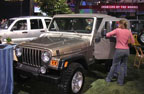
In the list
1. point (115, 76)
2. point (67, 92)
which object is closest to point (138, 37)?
point (115, 76)

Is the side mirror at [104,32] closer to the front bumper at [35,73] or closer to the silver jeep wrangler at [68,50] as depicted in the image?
the silver jeep wrangler at [68,50]

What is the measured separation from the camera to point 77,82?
443 cm

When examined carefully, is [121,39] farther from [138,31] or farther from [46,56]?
[138,31]

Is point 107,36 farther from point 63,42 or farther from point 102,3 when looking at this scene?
point 102,3

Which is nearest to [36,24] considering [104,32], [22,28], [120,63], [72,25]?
[22,28]

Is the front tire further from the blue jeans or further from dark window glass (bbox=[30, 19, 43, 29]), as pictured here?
dark window glass (bbox=[30, 19, 43, 29])

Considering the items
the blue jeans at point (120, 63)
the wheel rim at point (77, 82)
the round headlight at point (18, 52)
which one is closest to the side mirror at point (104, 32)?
the blue jeans at point (120, 63)

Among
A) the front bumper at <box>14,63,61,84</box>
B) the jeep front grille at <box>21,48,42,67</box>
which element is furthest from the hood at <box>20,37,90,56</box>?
the front bumper at <box>14,63,61,84</box>

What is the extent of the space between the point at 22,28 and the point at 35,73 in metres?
5.03

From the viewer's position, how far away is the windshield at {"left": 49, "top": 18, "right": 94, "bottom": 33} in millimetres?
5191

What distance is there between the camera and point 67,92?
13.5 ft

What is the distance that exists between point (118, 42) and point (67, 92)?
1930 mm

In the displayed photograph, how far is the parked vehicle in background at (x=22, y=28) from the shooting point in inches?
326

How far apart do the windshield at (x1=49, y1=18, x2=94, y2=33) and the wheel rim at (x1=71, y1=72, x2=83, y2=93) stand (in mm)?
1268
